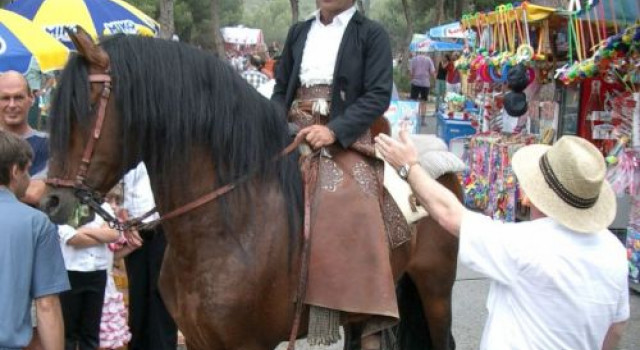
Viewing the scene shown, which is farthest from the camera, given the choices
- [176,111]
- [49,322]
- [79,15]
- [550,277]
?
[79,15]

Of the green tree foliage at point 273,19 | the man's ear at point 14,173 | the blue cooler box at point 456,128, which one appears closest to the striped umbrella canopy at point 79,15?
the man's ear at point 14,173

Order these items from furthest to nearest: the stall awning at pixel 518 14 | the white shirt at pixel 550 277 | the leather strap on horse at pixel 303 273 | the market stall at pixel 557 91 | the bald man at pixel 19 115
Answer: the stall awning at pixel 518 14 → the market stall at pixel 557 91 → the bald man at pixel 19 115 → the leather strap on horse at pixel 303 273 → the white shirt at pixel 550 277

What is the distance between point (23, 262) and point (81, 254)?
4.01 feet

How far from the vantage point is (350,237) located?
110 inches

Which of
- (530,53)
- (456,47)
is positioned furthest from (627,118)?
(456,47)

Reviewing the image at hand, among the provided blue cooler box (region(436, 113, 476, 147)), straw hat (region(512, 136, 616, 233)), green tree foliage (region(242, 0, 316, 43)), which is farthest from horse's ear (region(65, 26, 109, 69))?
green tree foliage (region(242, 0, 316, 43))

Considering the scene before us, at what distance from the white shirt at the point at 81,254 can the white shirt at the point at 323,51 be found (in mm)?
1395

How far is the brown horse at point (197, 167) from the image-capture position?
7.78 ft

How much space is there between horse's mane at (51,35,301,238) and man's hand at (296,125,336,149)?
15cm

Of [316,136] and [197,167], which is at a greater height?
[316,136]

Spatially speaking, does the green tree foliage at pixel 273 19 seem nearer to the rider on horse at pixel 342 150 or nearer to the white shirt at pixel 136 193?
the white shirt at pixel 136 193

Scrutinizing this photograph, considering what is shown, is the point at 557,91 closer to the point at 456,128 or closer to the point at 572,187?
the point at 456,128

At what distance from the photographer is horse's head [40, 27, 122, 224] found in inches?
92.3

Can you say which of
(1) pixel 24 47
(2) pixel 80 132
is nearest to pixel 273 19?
(1) pixel 24 47
